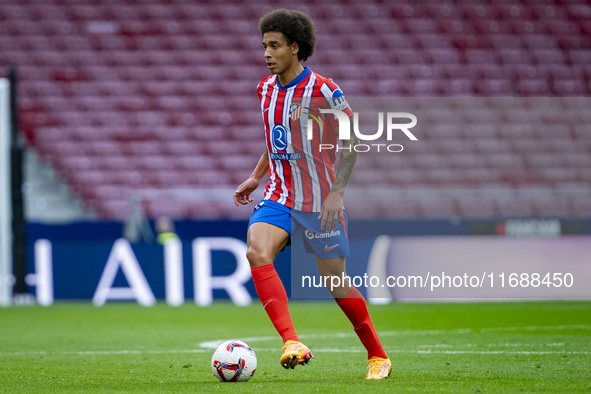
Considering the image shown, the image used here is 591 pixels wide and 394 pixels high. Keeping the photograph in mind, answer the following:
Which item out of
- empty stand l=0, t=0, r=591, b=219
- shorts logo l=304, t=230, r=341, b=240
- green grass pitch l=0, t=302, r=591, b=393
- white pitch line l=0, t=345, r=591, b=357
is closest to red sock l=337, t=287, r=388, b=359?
green grass pitch l=0, t=302, r=591, b=393

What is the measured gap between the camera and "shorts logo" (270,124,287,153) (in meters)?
5.04

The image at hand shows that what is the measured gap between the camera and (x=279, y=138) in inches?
199

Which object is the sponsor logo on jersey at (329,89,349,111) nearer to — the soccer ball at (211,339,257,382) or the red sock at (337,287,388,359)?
the red sock at (337,287,388,359)

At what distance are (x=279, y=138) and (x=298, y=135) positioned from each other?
0.10m

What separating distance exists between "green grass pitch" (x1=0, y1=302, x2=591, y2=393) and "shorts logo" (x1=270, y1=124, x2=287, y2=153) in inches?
46.8

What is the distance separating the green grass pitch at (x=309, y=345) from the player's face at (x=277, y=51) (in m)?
1.60

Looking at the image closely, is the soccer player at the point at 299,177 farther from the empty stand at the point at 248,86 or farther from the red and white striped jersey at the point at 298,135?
the empty stand at the point at 248,86

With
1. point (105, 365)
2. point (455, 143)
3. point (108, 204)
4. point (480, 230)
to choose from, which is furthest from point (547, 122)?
point (105, 365)

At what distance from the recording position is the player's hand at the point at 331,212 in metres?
4.89

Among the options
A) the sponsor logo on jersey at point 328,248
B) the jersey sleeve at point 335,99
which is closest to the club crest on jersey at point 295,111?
the jersey sleeve at point 335,99

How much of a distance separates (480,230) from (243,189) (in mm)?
7533

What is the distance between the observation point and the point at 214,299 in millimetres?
12570

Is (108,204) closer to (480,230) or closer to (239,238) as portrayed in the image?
(239,238)

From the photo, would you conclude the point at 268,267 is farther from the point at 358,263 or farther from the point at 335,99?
the point at 358,263
